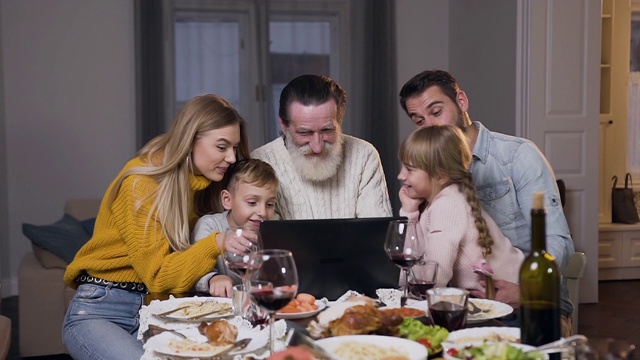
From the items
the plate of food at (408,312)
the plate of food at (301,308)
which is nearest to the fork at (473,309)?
the plate of food at (408,312)

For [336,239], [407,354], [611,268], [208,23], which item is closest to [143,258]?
[336,239]

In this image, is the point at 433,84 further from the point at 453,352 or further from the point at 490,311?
the point at 453,352

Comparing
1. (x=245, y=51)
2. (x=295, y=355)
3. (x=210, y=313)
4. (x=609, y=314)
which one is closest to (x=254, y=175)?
(x=210, y=313)

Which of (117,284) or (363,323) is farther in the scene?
(117,284)

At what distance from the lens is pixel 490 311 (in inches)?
77.4

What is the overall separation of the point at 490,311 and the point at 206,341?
2.24 ft

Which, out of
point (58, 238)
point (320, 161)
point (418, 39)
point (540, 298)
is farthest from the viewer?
point (418, 39)

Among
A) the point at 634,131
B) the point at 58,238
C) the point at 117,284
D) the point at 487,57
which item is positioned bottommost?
the point at 58,238

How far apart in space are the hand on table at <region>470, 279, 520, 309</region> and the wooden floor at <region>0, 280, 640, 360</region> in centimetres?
234

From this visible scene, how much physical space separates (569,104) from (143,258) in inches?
156

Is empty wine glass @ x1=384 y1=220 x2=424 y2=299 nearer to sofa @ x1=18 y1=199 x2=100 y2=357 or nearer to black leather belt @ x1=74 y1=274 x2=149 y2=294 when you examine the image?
black leather belt @ x1=74 y1=274 x2=149 y2=294

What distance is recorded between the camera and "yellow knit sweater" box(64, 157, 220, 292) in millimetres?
2414

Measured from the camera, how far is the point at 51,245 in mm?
4367

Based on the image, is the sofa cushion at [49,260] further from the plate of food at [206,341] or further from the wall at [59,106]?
the plate of food at [206,341]
